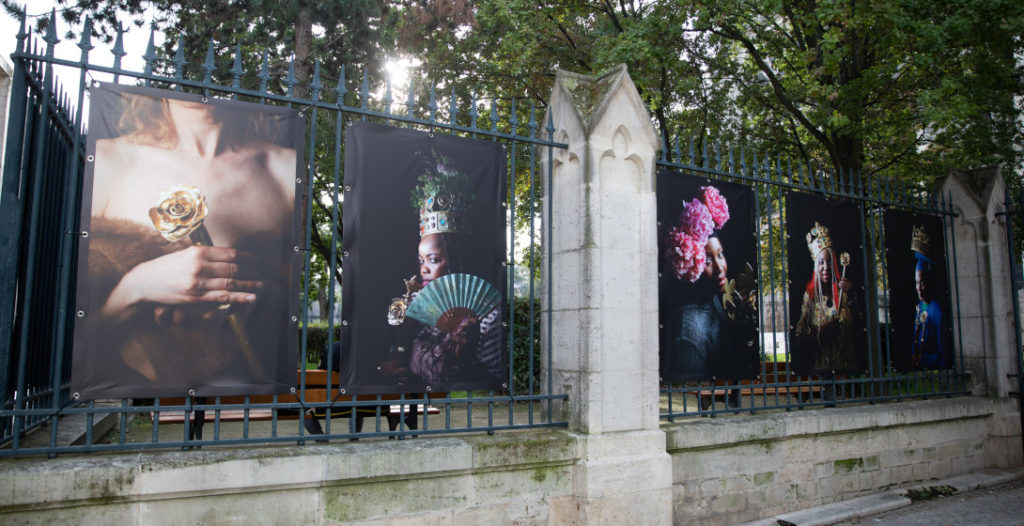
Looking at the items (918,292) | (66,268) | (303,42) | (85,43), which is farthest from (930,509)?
(303,42)

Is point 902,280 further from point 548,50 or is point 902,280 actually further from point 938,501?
point 548,50

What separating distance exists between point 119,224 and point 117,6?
11.5 meters

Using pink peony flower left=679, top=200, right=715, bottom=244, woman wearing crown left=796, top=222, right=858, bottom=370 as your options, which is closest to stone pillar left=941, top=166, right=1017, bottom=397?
woman wearing crown left=796, top=222, right=858, bottom=370

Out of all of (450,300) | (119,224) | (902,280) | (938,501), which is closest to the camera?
(119,224)

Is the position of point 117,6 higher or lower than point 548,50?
higher

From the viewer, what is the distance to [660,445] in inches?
199

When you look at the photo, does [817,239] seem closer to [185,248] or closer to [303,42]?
[185,248]

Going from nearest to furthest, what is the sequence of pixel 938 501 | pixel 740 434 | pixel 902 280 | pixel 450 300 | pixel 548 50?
pixel 450 300 → pixel 740 434 → pixel 938 501 → pixel 902 280 → pixel 548 50

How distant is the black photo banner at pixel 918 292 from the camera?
7.46m

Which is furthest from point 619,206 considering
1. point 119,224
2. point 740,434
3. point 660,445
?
point 119,224

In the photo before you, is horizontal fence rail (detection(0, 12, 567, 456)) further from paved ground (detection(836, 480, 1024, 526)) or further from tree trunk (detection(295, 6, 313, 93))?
tree trunk (detection(295, 6, 313, 93))

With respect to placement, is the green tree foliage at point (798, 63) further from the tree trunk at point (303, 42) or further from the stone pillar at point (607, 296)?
the stone pillar at point (607, 296)

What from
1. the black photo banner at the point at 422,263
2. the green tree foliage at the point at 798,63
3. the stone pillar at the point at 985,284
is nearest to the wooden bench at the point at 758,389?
the stone pillar at the point at 985,284

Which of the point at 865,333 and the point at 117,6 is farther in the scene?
the point at 117,6
